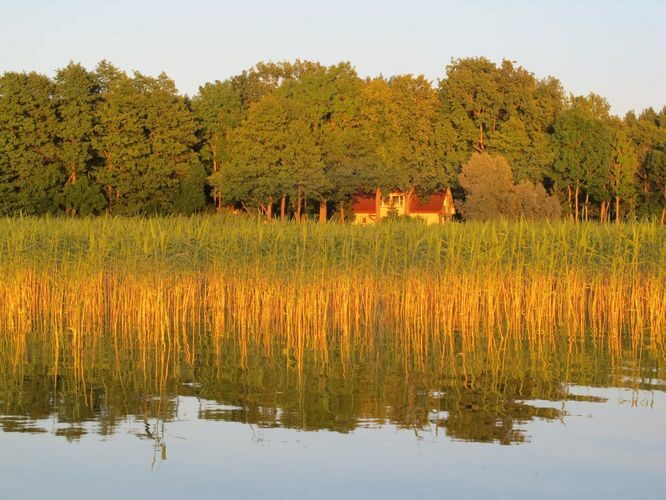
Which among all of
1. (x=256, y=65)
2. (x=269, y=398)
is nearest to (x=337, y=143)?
(x=256, y=65)

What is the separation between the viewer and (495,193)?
5716 cm

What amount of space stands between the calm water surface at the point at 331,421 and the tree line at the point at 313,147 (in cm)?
4175

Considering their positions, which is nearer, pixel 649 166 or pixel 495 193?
pixel 495 193

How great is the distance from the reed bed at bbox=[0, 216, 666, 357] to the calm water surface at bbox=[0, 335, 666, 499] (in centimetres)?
207

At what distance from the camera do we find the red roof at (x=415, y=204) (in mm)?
70688

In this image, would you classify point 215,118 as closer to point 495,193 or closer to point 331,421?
point 495,193

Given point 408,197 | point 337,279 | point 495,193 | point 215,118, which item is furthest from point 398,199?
point 337,279

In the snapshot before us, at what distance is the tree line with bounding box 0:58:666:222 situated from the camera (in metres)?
58.2

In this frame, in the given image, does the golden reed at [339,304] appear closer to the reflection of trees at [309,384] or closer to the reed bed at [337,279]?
the reed bed at [337,279]

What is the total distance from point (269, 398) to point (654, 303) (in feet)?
27.7

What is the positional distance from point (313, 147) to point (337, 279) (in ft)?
155

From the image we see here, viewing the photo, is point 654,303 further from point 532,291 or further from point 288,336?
point 288,336

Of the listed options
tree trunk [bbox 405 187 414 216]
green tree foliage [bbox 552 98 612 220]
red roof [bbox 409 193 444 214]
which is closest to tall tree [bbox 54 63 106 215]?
tree trunk [bbox 405 187 414 216]

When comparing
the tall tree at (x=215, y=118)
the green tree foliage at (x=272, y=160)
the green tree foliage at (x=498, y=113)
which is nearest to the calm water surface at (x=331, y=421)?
the green tree foliage at (x=272, y=160)
